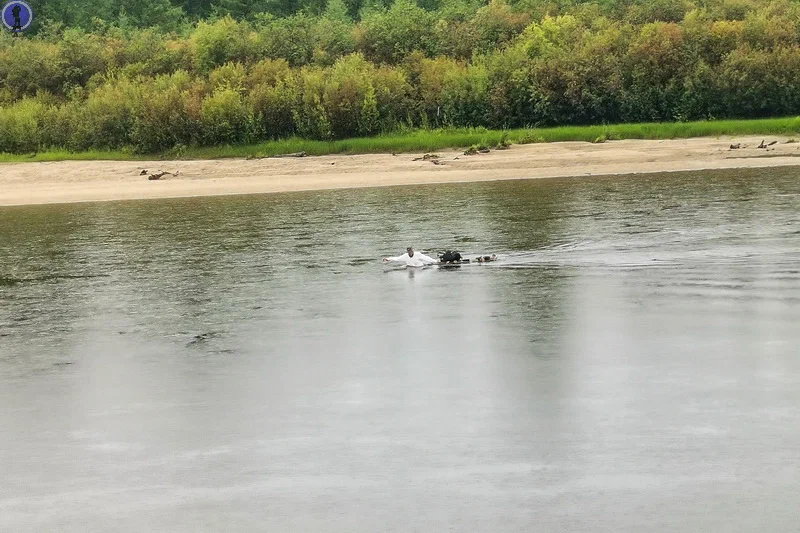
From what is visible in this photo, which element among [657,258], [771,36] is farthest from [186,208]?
[771,36]

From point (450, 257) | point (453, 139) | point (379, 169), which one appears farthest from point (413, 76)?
point (450, 257)

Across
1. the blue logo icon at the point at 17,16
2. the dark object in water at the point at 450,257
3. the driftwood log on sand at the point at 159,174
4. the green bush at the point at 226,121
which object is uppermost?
the blue logo icon at the point at 17,16

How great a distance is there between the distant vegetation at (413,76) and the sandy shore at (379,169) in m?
2.56

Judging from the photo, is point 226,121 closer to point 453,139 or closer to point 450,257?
point 453,139

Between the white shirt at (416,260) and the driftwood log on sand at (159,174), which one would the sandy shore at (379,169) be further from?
the white shirt at (416,260)

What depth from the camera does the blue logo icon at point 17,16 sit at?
809 inches

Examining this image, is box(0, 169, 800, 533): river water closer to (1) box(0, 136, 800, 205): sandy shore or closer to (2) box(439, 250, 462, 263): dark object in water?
(2) box(439, 250, 462, 263): dark object in water

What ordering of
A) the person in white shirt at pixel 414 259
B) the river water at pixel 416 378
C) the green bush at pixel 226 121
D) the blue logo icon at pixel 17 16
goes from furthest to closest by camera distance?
the green bush at pixel 226 121
the person in white shirt at pixel 414 259
the blue logo icon at pixel 17 16
the river water at pixel 416 378

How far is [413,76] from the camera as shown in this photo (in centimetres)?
6950

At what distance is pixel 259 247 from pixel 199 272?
4.42 metres

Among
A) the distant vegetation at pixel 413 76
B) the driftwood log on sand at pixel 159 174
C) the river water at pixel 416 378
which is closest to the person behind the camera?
the river water at pixel 416 378

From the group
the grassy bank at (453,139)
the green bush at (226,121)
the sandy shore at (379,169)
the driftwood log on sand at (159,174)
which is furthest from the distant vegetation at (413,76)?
the driftwood log on sand at (159,174)

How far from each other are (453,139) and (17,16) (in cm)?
4292

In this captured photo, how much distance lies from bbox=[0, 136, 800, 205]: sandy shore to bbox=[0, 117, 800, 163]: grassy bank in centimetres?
105
